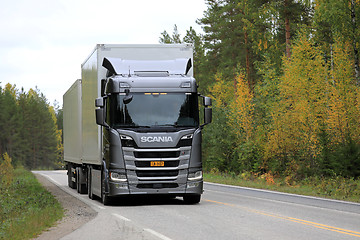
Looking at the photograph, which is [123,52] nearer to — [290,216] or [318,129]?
[290,216]

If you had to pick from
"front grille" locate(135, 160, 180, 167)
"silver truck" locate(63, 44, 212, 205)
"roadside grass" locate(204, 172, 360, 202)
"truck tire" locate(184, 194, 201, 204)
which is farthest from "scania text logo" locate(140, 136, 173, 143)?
"roadside grass" locate(204, 172, 360, 202)

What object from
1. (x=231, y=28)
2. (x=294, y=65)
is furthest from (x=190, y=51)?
(x=231, y=28)

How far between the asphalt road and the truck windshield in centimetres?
230

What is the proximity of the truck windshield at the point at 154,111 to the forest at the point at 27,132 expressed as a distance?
95.2 meters

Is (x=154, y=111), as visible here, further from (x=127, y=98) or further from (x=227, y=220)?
(x=227, y=220)

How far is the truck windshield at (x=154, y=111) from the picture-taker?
1628 centimetres

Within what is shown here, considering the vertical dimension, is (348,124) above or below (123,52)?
below

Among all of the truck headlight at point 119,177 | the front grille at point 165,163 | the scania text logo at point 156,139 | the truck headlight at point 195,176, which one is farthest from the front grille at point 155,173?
the scania text logo at point 156,139

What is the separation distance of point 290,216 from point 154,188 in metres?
4.22

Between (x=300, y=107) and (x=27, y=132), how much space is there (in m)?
94.6

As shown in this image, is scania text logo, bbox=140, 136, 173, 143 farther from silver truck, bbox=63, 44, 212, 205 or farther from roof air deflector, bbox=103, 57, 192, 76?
roof air deflector, bbox=103, 57, 192, 76

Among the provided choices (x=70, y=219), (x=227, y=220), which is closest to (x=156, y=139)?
(x=70, y=219)

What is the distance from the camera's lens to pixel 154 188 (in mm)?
16203

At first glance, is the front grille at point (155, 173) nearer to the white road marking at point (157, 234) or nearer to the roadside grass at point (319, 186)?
the white road marking at point (157, 234)
